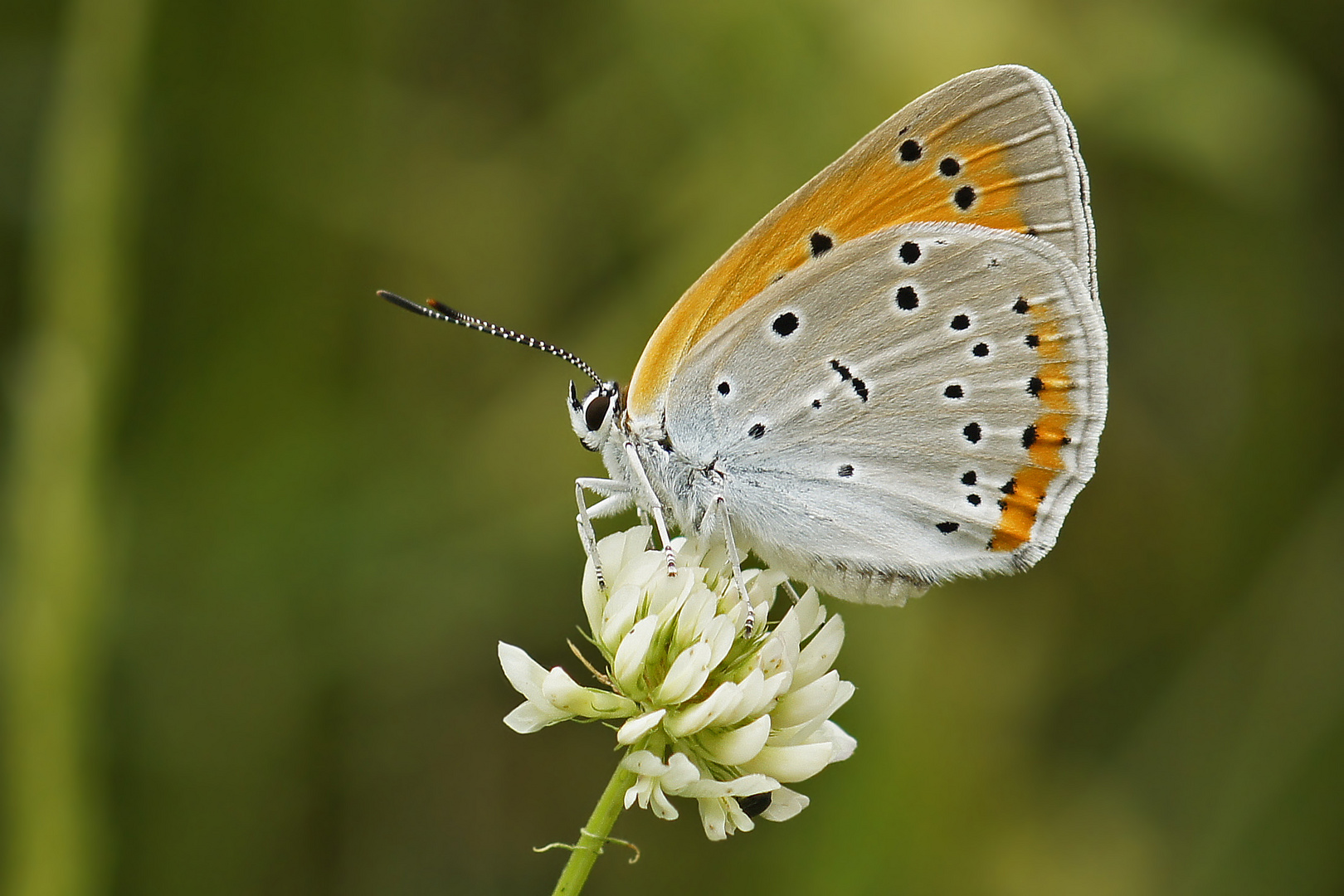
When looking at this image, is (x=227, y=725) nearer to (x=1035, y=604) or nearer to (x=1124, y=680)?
(x=1035, y=604)

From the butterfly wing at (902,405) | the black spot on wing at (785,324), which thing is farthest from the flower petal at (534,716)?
the black spot on wing at (785,324)

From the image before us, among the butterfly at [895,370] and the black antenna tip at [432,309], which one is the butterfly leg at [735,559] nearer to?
the butterfly at [895,370]

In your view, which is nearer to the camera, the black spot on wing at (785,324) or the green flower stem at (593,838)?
the green flower stem at (593,838)

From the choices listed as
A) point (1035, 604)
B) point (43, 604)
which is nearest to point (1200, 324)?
point (1035, 604)

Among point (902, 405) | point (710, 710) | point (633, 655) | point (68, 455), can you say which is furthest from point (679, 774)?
point (68, 455)

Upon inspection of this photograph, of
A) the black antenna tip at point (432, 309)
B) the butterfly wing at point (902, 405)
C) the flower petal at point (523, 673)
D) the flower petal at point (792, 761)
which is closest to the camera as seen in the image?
the flower petal at point (792, 761)

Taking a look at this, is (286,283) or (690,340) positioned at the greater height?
(286,283)

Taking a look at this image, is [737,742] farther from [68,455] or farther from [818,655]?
Result: [68,455]

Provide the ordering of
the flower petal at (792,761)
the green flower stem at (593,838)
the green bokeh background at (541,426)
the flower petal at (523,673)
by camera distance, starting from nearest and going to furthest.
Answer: the green flower stem at (593,838) → the flower petal at (792,761) → the flower petal at (523,673) → the green bokeh background at (541,426)
